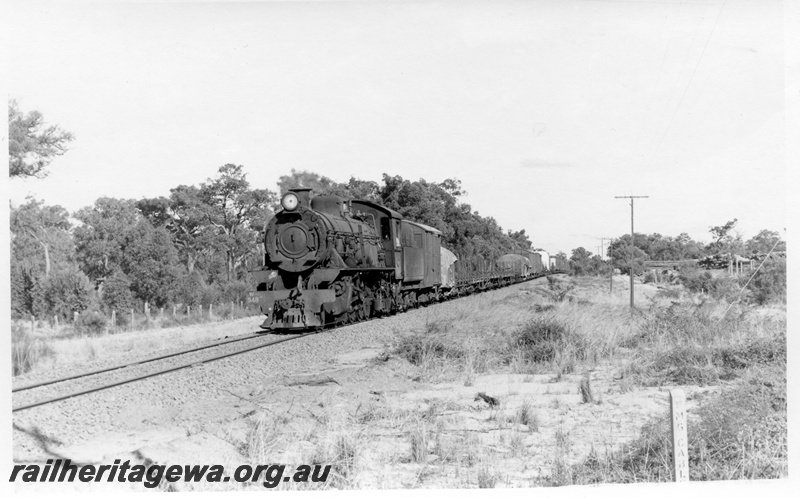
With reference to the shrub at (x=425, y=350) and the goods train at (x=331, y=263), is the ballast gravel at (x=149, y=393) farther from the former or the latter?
the goods train at (x=331, y=263)

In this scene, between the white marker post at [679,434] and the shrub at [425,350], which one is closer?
the white marker post at [679,434]

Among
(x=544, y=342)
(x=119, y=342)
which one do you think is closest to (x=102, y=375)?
(x=119, y=342)

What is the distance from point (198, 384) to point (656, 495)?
7.63 meters

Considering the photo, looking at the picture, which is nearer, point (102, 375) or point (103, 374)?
point (102, 375)

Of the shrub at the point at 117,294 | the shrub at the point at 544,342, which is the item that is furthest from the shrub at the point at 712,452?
the shrub at the point at 117,294

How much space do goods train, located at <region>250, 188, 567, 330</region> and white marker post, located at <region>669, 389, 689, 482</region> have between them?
12.6m

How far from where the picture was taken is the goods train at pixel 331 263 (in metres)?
18.6

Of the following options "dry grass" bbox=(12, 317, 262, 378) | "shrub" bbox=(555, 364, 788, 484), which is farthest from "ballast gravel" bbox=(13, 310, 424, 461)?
"shrub" bbox=(555, 364, 788, 484)

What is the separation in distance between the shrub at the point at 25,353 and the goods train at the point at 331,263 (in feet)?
18.0

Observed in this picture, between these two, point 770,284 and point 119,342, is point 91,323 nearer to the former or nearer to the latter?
point 119,342

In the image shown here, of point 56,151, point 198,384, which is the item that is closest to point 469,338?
point 198,384

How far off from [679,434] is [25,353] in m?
12.9

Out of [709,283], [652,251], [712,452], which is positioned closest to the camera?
[712,452]

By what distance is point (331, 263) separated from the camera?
1895cm
